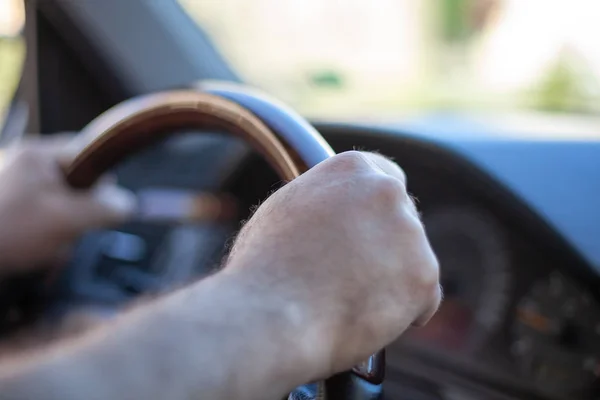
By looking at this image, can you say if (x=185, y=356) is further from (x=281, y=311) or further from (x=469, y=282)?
(x=469, y=282)

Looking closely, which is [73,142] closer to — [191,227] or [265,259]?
[191,227]

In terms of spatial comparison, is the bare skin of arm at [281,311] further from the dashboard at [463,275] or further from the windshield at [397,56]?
the windshield at [397,56]

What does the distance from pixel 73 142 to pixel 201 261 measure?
0.46 m

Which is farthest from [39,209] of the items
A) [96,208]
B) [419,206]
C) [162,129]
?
[419,206]

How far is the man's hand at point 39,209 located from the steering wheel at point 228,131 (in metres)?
0.04

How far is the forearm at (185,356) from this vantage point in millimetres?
569

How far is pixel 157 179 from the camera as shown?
210cm

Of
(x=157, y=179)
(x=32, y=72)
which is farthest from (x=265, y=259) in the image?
(x=32, y=72)

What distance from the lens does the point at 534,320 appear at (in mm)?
1496

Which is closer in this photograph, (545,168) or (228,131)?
(228,131)

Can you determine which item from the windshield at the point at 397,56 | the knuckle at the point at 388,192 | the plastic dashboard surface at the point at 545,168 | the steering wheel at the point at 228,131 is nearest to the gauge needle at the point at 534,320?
the plastic dashboard surface at the point at 545,168

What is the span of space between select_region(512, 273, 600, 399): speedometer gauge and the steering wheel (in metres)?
0.67

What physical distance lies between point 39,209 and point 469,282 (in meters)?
0.85

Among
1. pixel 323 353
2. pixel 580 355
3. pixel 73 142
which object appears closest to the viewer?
pixel 323 353
